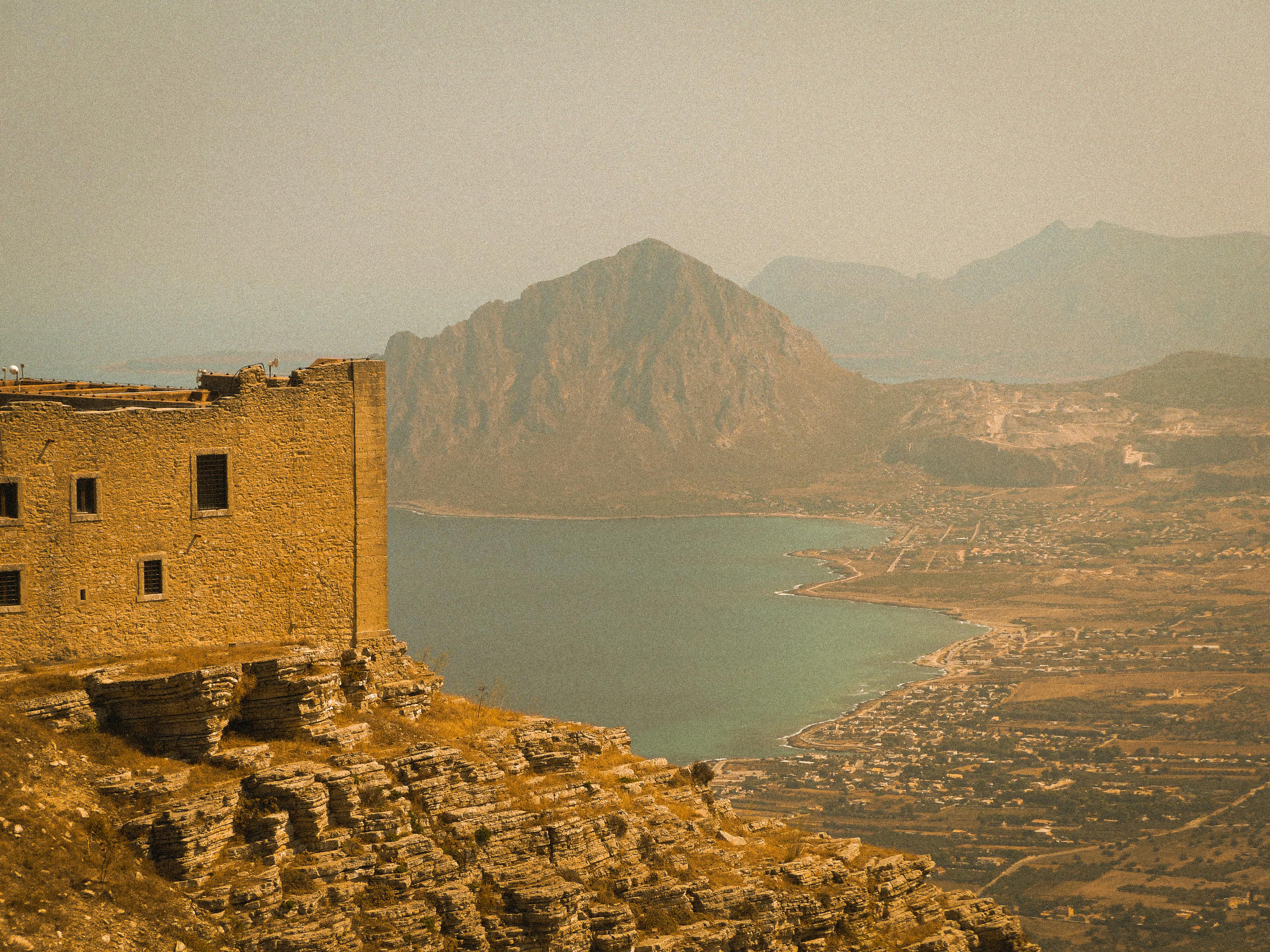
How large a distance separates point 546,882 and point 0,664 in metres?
11.1

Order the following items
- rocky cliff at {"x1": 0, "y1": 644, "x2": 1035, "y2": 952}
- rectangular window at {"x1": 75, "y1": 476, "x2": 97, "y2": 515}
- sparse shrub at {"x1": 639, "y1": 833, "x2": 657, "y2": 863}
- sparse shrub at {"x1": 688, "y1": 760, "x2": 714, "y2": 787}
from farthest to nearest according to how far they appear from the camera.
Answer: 1. sparse shrub at {"x1": 688, "y1": 760, "x2": 714, "y2": 787}
2. sparse shrub at {"x1": 639, "y1": 833, "x2": 657, "y2": 863}
3. rectangular window at {"x1": 75, "y1": 476, "x2": 97, "y2": 515}
4. rocky cliff at {"x1": 0, "y1": 644, "x2": 1035, "y2": 952}

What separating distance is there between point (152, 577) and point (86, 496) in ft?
6.72

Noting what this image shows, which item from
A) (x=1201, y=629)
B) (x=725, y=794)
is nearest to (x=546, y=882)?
(x=725, y=794)

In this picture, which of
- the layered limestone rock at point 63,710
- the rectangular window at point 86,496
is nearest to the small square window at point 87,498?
the rectangular window at point 86,496

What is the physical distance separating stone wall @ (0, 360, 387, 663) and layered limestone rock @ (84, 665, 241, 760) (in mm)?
1494

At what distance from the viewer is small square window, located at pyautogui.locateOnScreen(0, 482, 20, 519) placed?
26.9 meters

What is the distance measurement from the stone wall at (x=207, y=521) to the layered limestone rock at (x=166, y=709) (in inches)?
58.8

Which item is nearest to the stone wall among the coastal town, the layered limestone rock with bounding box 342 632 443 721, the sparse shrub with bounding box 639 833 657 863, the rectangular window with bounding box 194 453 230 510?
the rectangular window with bounding box 194 453 230 510

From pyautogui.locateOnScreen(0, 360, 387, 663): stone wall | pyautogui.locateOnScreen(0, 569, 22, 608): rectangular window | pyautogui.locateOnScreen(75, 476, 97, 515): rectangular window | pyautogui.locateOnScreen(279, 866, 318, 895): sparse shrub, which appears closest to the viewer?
pyautogui.locateOnScreen(279, 866, 318, 895): sparse shrub

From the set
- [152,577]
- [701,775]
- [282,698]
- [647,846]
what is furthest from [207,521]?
[701,775]

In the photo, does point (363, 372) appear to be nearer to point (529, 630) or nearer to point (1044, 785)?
point (1044, 785)

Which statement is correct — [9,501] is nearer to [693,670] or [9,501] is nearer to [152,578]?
[152,578]

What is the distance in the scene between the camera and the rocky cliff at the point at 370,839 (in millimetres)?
23922

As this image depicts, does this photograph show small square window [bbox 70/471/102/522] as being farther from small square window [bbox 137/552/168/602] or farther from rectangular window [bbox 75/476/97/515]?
small square window [bbox 137/552/168/602]
